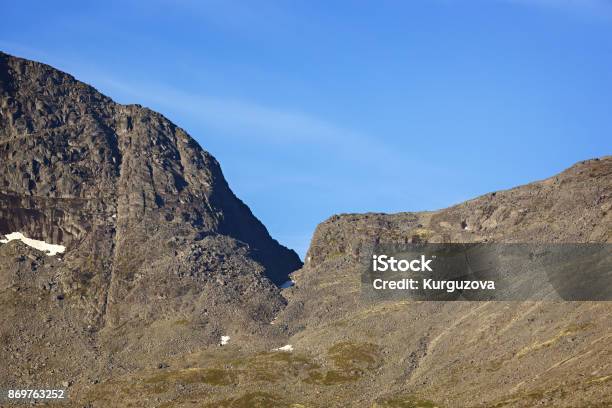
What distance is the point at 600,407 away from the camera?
199 m
